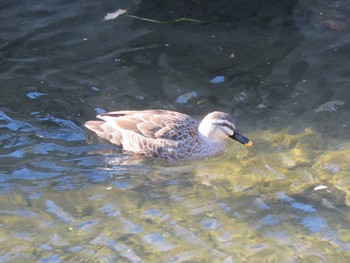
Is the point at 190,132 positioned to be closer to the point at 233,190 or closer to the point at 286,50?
the point at 233,190

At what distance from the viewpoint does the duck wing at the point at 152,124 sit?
9.17m

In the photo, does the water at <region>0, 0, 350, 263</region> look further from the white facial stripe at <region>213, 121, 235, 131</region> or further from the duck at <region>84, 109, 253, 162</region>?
the white facial stripe at <region>213, 121, 235, 131</region>

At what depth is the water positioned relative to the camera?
7.10 m

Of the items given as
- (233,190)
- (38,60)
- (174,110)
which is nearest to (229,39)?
(174,110)

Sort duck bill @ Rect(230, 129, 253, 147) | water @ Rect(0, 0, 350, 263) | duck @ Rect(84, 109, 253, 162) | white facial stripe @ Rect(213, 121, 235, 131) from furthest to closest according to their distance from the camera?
duck @ Rect(84, 109, 253, 162) < white facial stripe @ Rect(213, 121, 235, 131) < duck bill @ Rect(230, 129, 253, 147) < water @ Rect(0, 0, 350, 263)

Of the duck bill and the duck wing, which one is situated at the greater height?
the duck wing

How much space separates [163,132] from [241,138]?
3.51 feet

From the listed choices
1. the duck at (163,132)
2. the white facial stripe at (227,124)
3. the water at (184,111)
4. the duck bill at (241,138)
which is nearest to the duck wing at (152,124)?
the duck at (163,132)

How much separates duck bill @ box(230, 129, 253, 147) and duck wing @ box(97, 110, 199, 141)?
0.64 metres

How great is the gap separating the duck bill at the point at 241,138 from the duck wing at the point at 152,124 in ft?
2.11

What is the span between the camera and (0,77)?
10422 millimetres

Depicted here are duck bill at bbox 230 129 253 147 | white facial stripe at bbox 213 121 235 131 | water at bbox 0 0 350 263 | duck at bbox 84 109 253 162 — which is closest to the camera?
water at bbox 0 0 350 263

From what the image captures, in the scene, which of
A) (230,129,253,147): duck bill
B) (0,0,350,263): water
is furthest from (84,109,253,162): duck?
(0,0,350,263): water

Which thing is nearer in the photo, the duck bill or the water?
the water
